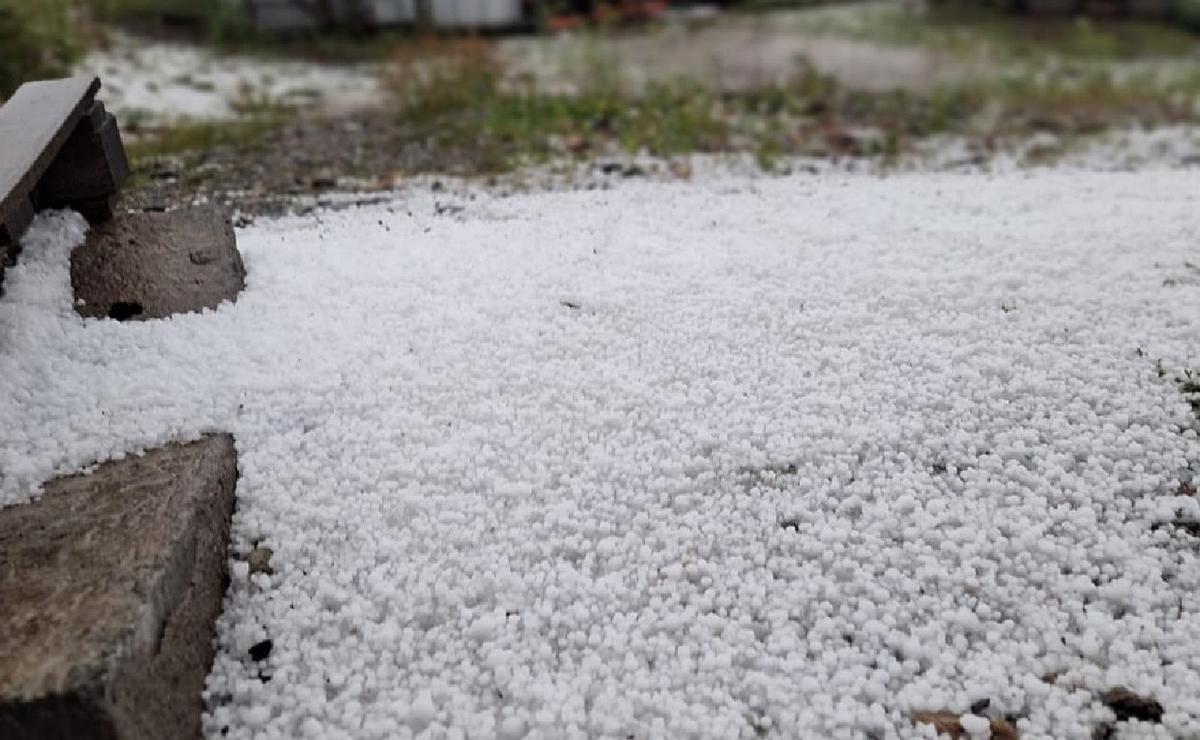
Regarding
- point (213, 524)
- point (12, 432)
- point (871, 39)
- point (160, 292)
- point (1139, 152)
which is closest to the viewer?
point (213, 524)

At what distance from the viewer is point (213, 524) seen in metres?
1.59

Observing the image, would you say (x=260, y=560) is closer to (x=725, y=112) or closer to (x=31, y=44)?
(x=31, y=44)

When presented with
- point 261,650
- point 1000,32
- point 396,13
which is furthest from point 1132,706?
point 1000,32

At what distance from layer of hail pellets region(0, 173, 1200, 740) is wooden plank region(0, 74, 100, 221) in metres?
0.32

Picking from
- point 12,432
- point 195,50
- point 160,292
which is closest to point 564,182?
point 160,292

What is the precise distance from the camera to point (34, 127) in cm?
210

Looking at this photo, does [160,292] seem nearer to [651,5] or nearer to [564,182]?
[564,182]

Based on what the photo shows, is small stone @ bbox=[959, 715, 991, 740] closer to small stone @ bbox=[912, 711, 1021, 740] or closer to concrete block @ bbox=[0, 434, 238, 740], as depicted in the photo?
small stone @ bbox=[912, 711, 1021, 740]

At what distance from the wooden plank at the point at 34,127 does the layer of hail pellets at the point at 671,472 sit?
1.06ft

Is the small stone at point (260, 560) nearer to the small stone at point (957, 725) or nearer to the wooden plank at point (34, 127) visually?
the wooden plank at point (34, 127)

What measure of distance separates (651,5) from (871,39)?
2171 millimetres

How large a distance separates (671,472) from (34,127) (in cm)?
163

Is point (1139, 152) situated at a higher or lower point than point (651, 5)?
lower

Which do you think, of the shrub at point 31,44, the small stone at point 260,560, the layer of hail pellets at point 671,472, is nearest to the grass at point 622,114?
the shrub at point 31,44
